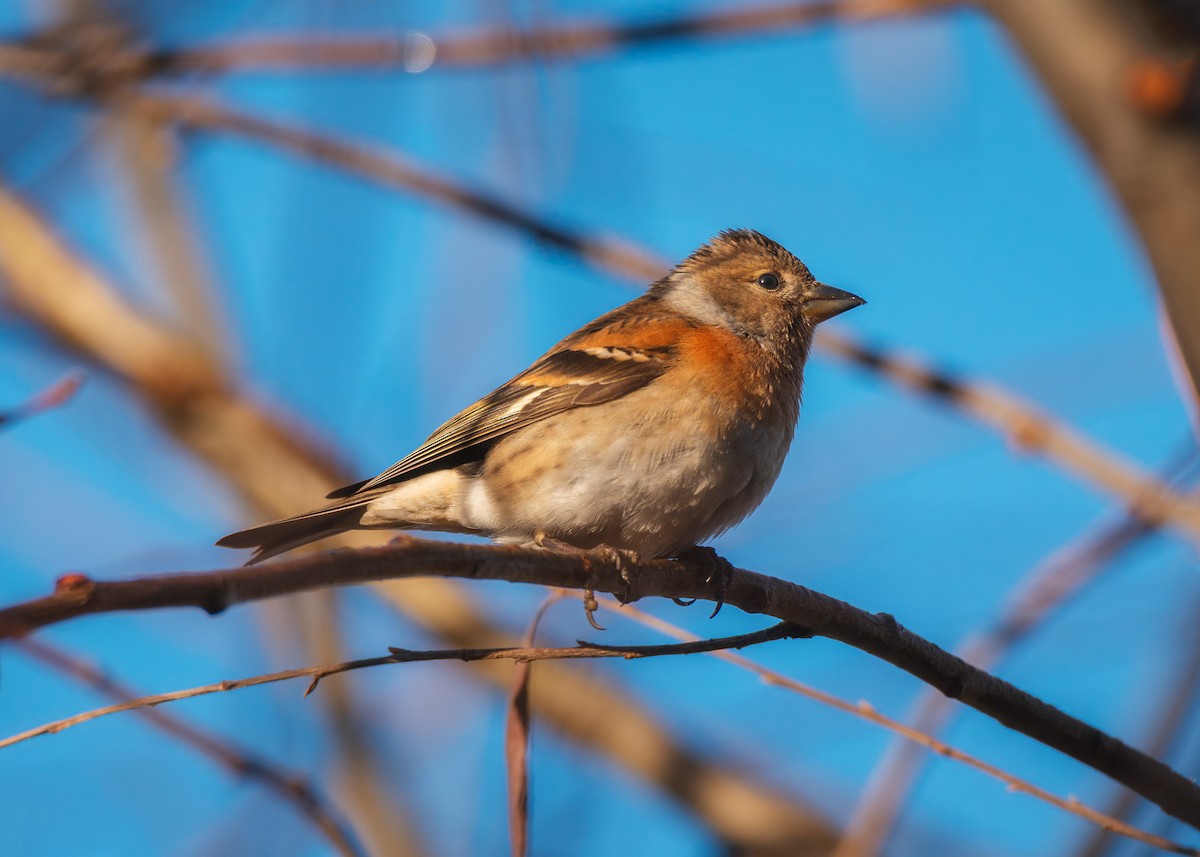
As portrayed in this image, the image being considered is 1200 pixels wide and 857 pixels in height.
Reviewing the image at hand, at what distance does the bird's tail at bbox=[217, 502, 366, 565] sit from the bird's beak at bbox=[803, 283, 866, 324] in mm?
2610

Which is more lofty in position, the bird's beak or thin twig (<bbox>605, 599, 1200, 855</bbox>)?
the bird's beak

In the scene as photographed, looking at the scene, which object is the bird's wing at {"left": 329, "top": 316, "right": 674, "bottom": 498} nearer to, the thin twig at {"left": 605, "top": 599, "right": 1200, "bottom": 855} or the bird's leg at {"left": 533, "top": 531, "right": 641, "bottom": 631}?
the bird's leg at {"left": 533, "top": 531, "right": 641, "bottom": 631}

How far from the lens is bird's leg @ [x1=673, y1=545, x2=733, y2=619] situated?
4098mm

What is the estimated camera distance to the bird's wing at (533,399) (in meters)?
5.63

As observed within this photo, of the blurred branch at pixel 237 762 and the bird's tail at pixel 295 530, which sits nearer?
the blurred branch at pixel 237 762

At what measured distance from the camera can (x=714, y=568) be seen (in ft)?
15.7

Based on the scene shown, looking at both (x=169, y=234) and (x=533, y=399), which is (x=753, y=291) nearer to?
(x=533, y=399)

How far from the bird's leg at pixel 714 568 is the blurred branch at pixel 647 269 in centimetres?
107

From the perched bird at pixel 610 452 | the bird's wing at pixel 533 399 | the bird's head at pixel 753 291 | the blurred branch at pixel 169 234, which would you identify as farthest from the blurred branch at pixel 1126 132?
the blurred branch at pixel 169 234

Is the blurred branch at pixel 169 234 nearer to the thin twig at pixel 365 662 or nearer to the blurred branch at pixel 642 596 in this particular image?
the blurred branch at pixel 642 596

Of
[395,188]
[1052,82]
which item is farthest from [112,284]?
[1052,82]

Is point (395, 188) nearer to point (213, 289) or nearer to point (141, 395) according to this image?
point (141, 395)

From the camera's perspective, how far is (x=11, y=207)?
895cm

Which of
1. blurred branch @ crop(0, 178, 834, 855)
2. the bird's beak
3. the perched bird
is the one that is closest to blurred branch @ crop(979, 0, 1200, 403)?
the perched bird
